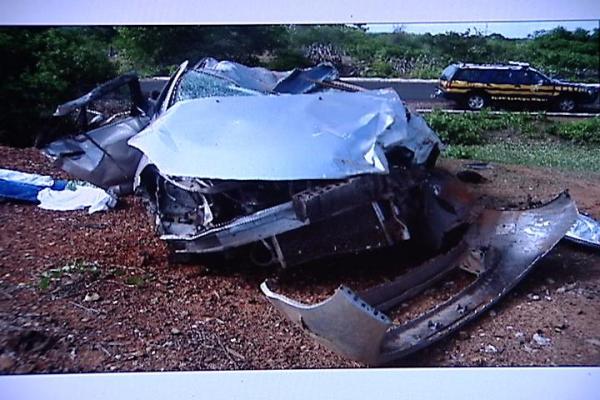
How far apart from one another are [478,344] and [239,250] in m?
0.64

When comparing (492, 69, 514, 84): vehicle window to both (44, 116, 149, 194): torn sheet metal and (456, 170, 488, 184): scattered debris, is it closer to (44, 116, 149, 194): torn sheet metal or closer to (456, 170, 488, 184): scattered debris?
(456, 170, 488, 184): scattered debris

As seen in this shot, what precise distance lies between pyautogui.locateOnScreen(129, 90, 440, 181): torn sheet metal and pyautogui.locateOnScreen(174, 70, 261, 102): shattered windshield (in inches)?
1.0

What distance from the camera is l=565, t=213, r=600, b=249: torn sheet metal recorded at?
1.97 meters

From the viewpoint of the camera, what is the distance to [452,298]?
6.27 ft

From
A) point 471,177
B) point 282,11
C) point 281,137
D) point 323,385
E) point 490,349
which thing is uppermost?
point 282,11

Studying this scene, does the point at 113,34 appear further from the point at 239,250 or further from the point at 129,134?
the point at 239,250

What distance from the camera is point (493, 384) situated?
1844mm

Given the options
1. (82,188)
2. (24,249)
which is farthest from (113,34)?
(24,249)

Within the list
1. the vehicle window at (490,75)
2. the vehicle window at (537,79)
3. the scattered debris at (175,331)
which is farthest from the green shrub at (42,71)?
the vehicle window at (537,79)

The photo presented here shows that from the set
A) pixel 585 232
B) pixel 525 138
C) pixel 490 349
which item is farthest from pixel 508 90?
pixel 490 349

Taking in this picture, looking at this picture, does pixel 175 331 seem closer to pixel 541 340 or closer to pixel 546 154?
pixel 541 340

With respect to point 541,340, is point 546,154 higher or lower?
higher

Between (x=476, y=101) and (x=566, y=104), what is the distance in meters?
0.23

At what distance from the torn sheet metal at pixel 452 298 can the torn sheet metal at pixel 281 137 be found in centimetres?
29
